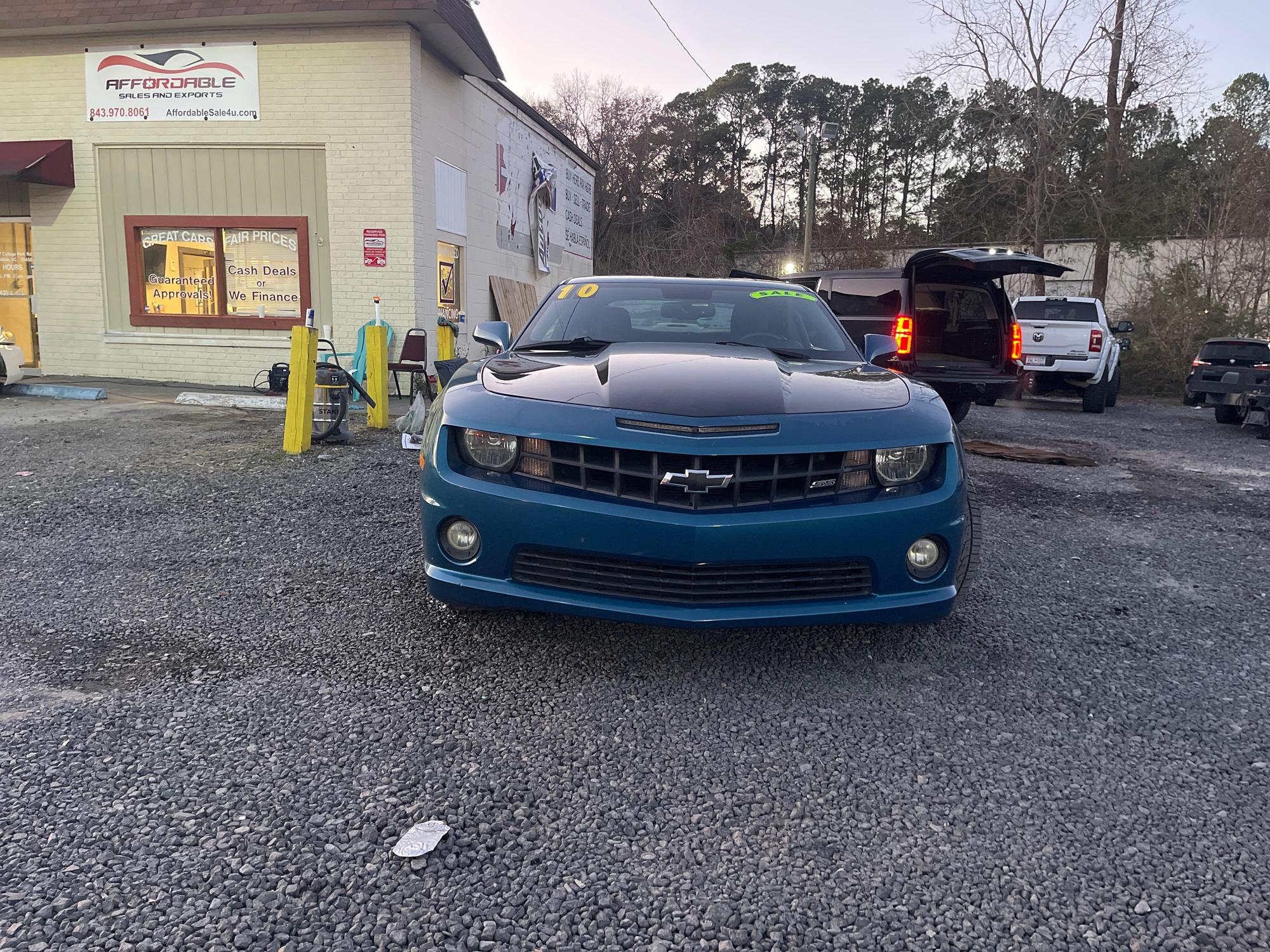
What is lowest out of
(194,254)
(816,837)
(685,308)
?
(816,837)

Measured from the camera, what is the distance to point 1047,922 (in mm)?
1820

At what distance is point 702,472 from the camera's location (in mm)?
2719

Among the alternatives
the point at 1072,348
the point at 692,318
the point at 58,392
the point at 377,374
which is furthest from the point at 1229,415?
the point at 58,392

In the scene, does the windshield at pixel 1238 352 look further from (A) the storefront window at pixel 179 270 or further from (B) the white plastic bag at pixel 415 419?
(A) the storefront window at pixel 179 270

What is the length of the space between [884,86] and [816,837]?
52439 mm

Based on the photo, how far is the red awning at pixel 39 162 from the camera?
11.7 m

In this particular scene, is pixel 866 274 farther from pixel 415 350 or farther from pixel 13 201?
pixel 13 201

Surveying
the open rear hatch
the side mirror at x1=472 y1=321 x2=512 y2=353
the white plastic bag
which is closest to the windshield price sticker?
the side mirror at x1=472 y1=321 x2=512 y2=353

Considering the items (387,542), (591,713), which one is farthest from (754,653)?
(387,542)

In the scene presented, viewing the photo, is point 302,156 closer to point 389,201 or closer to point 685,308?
point 389,201

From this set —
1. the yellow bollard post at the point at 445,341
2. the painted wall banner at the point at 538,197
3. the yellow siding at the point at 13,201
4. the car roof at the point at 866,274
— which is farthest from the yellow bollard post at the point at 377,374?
the yellow siding at the point at 13,201

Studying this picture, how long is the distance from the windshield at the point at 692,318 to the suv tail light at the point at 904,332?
14.0 ft

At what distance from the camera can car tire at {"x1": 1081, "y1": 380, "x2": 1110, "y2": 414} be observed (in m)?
13.5

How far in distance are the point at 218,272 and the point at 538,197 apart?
→ 7535mm
